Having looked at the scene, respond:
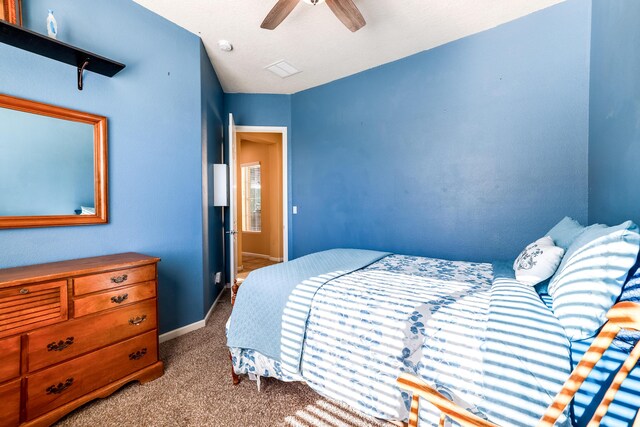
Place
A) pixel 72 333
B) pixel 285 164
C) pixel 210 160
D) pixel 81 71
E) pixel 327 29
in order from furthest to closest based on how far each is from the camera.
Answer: pixel 285 164, pixel 210 160, pixel 327 29, pixel 81 71, pixel 72 333

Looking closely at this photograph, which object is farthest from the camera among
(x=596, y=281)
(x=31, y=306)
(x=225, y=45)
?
(x=225, y=45)

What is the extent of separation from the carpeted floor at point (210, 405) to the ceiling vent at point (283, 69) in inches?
124

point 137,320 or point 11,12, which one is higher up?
point 11,12

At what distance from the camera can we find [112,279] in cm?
174

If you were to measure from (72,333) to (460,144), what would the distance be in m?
3.43

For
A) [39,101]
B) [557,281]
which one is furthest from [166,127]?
[557,281]

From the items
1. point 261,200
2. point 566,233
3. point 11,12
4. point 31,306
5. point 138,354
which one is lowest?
point 138,354

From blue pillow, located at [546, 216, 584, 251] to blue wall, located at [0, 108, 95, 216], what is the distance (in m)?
3.16

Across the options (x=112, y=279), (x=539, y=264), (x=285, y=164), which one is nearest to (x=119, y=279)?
(x=112, y=279)

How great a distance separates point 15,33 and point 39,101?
0.38m

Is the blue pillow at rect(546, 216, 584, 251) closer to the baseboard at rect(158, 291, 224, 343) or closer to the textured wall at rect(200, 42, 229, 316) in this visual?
the textured wall at rect(200, 42, 229, 316)

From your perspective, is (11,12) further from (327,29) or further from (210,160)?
(327,29)

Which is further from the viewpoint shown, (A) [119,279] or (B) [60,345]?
(A) [119,279]

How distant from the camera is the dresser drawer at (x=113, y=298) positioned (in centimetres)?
161
